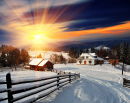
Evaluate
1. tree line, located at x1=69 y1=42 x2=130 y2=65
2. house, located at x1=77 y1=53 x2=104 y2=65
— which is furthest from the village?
tree line, located at x1=69 y1=42 x2=130 y2=65

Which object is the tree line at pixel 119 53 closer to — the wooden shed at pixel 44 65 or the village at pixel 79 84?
the village at pixel 79 84

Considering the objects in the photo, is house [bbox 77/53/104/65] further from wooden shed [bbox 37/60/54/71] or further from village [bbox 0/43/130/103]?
wooden shed [bbox 37/60/54/71]

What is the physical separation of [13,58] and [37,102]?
2570 inches

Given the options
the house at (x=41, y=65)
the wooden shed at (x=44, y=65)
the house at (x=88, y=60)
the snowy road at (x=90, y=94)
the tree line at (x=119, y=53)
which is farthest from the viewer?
the house at (x=88, y=60)

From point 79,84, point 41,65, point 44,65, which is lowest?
point 44,65

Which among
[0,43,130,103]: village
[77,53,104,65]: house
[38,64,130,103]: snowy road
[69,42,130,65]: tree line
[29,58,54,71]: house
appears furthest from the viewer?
[77,53,104,65]: house

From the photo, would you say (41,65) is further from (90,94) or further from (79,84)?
(90,94)

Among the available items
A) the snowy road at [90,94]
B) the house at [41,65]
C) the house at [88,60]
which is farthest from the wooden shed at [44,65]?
the snowy road at [90,94]

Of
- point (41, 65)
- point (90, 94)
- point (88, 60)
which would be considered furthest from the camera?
point (88, 60)

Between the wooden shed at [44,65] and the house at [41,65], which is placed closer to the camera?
the wooden shed at [44,65]

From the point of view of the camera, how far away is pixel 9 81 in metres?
4.62

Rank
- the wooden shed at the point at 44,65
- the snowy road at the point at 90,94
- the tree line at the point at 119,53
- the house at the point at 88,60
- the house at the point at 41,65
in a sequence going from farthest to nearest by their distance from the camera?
the house at the point at 88,60 → the tree line at the point at 119,53 → the house at the point at 41,65 → the wooden shed at the point at 44,65 → the snowy road at the point at 90,94

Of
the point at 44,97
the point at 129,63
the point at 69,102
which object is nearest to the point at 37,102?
the point at 44,97

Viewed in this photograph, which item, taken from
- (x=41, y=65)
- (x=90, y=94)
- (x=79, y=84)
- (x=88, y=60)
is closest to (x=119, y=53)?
(x=88, y=60)
